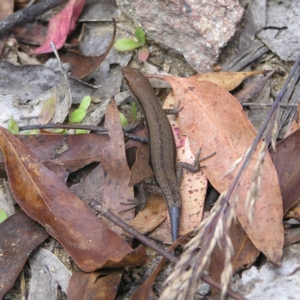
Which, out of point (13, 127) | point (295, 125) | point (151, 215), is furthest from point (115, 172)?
point (295, 125)

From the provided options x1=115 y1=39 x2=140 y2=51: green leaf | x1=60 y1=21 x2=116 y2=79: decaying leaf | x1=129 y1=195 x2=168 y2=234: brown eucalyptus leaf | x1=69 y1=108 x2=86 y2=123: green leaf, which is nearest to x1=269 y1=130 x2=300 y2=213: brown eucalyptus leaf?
x1=129 y1=195 x2=168 y2=234: brown eucalyptus leaf

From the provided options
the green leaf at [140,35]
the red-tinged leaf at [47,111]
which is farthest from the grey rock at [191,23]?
the red-tinged leaf at [47,111]

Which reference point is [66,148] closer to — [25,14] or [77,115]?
[77,115]

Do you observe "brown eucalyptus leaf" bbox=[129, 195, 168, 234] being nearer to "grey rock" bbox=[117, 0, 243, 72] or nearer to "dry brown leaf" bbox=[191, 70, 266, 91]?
"dry brown leaf" bbox=[191, 70, 266, 91]

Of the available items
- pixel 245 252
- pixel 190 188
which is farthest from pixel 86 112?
pixel 245 252

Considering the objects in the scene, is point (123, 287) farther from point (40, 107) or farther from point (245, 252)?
point (40, 107)
